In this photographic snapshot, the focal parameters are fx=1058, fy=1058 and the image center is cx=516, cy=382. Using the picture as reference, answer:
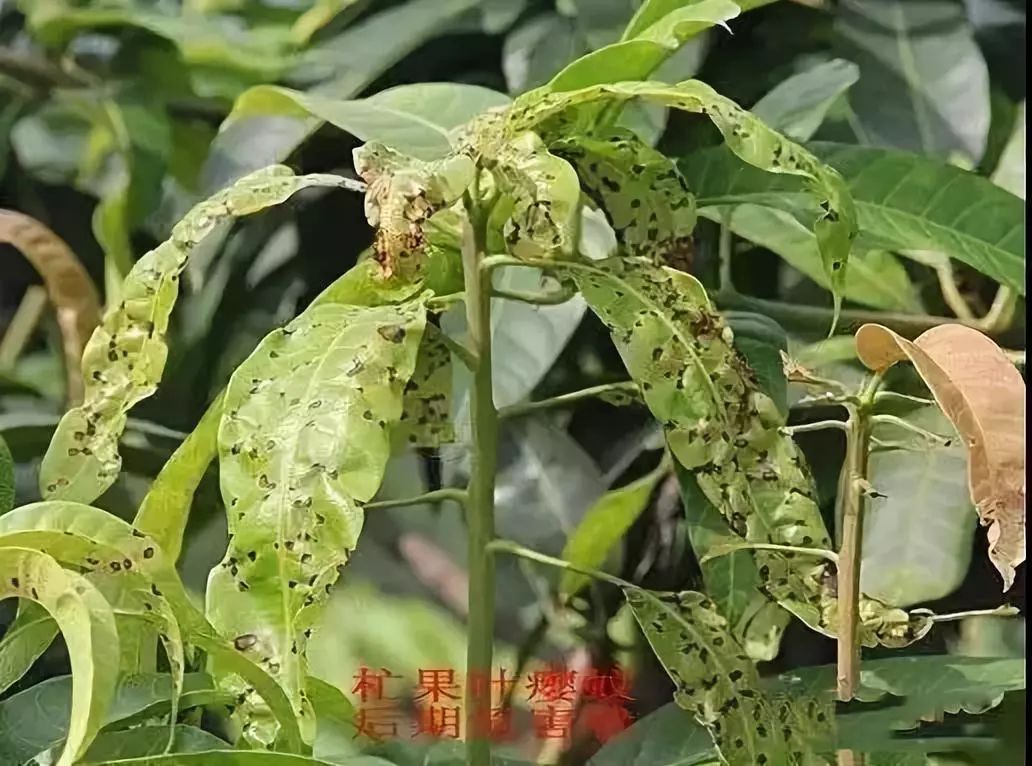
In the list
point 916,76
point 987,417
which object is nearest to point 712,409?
point 987,417

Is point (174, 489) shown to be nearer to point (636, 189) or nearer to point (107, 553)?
point (107, 553)

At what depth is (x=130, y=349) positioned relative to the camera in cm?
39

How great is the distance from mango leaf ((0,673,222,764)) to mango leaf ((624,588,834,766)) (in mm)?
170

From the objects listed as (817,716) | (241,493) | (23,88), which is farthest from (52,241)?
(817,716)

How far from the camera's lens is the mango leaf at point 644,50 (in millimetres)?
393

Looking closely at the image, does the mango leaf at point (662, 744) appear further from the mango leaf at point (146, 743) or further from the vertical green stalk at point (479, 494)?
the mango leaf at point (146, 743)

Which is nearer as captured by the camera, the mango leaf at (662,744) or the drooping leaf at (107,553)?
the drooping leaf at (107,553)

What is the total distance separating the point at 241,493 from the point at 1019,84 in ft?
1.71

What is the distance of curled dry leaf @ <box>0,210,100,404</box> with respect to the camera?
0.57 m

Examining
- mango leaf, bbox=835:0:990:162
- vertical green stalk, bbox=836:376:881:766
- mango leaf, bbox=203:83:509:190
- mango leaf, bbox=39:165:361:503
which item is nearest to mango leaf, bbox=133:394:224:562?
mango leaf, bbox=39:165:361:503

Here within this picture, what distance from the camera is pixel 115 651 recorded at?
31 cm

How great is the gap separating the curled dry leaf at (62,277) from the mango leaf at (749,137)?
0.98 ft

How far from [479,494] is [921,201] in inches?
9.6

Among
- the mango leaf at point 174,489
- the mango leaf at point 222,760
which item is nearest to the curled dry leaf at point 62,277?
the mango leaf at point 174,489
